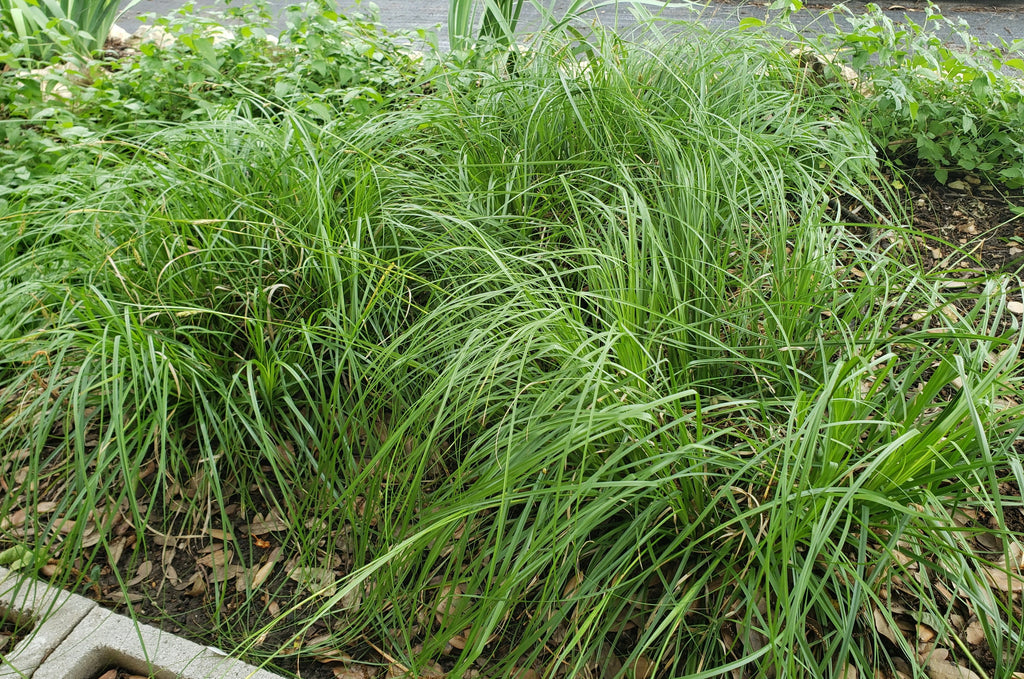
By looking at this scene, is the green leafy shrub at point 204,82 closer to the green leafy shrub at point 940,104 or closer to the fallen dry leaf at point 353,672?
the green leafy shrub at point 940,104

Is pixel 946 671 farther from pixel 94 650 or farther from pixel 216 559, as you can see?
pixel 94 650

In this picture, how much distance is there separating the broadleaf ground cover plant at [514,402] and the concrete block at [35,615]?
91mm

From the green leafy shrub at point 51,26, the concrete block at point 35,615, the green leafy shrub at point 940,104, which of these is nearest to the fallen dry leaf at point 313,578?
the concrete block at point 35,615

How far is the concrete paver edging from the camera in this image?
1777 millimetres

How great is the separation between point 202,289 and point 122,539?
73 centimetres

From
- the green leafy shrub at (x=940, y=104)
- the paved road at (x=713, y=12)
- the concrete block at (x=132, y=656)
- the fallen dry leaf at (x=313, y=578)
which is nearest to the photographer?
the concrete block at (x=132, y=656)

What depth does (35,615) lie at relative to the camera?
6.21 feet

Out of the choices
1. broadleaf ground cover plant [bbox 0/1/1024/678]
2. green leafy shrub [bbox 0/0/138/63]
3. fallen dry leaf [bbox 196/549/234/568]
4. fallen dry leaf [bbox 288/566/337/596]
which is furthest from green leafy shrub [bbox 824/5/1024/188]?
green leafy shrub [bbox 0/0/138/63]

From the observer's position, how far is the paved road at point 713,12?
Result: 5633 millimetres

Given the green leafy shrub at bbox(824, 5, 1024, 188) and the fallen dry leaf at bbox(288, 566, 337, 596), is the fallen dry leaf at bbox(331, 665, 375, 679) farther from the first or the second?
the green leafy shrub at bbox(824, 5, 1024, 188)

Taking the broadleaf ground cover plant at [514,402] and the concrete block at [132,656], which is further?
the concrete block at [132,656]

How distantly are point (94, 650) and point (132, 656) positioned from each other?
0.09 meters

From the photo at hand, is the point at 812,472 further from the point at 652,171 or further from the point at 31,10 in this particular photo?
the point at 31,10

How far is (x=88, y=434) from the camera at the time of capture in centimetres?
237
